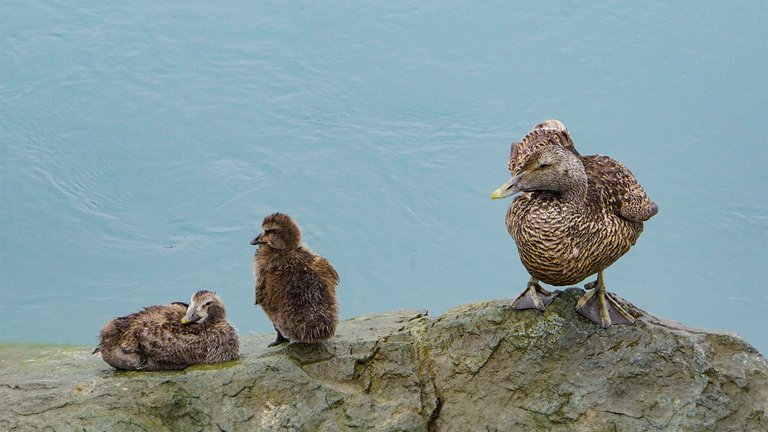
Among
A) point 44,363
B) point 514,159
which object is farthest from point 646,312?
point 44,363

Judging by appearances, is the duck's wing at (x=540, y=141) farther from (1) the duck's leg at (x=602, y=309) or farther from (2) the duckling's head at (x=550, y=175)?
(1) the duck's leg at (x=602, y=309)

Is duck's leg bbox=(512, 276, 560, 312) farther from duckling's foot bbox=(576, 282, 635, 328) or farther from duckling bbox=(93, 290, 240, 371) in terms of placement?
duckling bbox=(93, 290, 240, 371)

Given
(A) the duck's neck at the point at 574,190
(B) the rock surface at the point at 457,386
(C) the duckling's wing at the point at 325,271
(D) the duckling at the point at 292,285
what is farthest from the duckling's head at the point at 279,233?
(A) the duck's neck at the point at 574,190

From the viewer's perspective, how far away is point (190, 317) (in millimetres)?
4645

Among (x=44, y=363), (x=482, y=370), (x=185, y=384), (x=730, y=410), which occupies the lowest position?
(x=730, y=410)

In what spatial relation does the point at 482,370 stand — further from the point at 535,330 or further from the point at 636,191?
the point at 636,191

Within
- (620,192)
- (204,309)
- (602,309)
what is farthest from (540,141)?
(204,309)

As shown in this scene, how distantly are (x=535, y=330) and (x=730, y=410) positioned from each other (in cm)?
83

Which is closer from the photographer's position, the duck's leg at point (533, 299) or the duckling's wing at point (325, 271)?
the duck's leg at point (533, 299)

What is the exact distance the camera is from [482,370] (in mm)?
4414

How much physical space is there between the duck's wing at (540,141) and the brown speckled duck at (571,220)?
34cm

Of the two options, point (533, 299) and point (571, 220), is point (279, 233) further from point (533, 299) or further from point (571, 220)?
point (571, 220)

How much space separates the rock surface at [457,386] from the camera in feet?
13.7

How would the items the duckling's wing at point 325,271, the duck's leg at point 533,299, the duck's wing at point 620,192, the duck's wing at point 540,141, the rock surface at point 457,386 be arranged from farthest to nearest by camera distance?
the duck's wing at point 540,141 < the duckling's wing at point 325,271 < the duck's leg at point 533,299 < the duck's wing at point 620,192 < the rock surface at point 457,386
